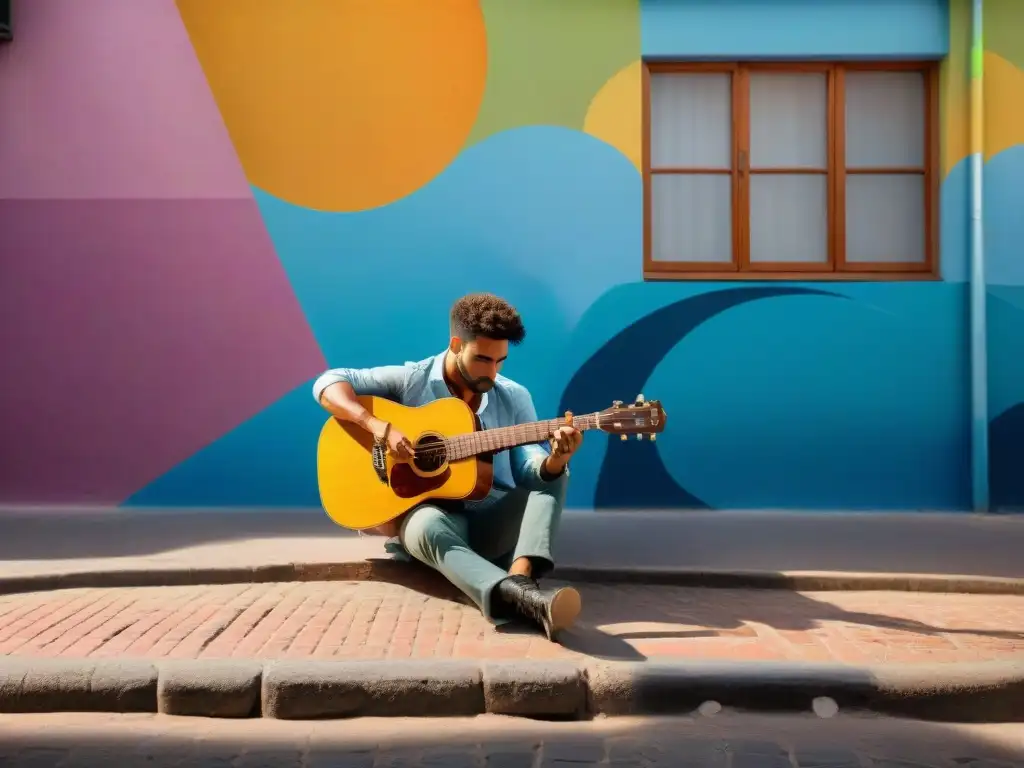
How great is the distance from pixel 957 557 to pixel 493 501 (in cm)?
262

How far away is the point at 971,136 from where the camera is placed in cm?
667

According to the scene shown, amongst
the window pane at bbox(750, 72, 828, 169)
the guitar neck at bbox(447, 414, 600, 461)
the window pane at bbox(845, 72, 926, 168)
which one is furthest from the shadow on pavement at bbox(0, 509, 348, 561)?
the window pane at bbox(845, 72, 926, 168)

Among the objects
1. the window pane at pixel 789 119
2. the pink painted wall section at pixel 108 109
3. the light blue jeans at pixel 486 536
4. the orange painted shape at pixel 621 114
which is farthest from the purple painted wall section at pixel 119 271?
the window pane at pixel 789 119

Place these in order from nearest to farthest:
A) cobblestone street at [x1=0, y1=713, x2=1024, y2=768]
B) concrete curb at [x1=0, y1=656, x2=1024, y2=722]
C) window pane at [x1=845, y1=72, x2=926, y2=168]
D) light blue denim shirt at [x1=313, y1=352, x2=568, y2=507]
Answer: cobblestone street at [x1=0, y1=713, x2=1024, y2=768] → concrete curb at [x1=0, y1=656, x2=1024, y2=722] → light blue denim shirt at [x1=313, y1=352, x2=568, y2=507] → window pane at [x1=845, y1=72, x2=926, y2=168]

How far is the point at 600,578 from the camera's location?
4629 millimetres

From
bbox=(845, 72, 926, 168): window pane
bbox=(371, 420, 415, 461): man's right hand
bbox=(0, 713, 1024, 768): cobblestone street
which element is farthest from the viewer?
bbox=(845, 72, 926, 168): window pane

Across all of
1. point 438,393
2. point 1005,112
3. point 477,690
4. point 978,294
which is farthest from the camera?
point 1005,112

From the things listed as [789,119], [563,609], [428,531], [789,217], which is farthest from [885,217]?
[563,609]

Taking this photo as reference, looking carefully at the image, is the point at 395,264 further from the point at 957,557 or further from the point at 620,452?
the point at 957,557

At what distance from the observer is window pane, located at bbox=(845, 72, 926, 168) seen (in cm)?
692

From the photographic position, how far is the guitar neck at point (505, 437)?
397 centimetres

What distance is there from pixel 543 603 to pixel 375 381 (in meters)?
1.56

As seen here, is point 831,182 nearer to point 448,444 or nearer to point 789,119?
point 789,119

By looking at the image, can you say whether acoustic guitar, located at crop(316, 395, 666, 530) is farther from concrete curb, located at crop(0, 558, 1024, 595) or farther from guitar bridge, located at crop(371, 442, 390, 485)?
concrete curb, located at crop(0, 558, 1024, 595)
